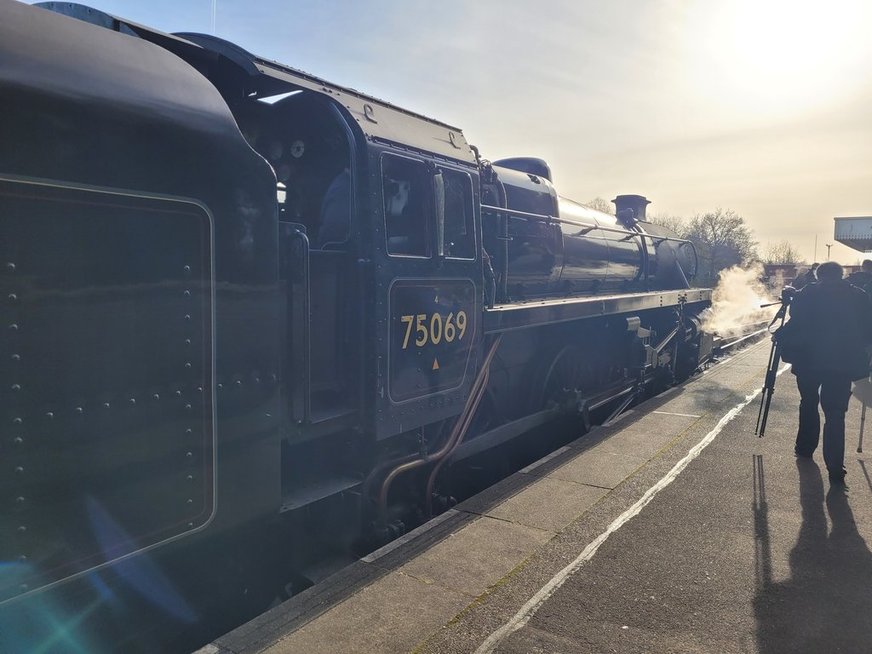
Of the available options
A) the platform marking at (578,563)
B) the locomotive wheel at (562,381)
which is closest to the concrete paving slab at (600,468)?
the platform marking at (578,563)

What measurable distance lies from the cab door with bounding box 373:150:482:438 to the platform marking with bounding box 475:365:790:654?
1265mm

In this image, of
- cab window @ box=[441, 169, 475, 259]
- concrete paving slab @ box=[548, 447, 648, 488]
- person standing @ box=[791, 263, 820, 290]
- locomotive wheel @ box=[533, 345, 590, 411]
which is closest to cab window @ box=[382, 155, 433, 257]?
cab window @ box=[441, 169, 475, 259]

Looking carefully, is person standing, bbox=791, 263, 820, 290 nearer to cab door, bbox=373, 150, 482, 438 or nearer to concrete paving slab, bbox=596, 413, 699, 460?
concrete paving slab, bbox=596, 413, 699, 460

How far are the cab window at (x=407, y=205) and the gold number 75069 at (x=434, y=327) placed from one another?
411mm

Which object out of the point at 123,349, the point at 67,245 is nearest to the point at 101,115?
the point at 67,245

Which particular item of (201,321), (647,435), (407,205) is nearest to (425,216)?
(407,205)

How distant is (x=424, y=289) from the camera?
4090 millimetres

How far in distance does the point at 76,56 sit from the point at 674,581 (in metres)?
3.78

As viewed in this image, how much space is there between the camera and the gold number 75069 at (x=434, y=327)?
3988mm

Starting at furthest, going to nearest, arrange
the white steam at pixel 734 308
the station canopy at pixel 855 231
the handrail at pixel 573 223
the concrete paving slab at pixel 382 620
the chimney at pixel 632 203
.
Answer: the station canopy at pixel 855 231 → the white steam at pixel 734 308 → the chimney at pixel 632 203 → the handrail at pixel 573 223 → the concrete paving slab at pixel 382 620

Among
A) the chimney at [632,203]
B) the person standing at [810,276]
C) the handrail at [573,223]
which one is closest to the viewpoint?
the handrail at [573,223]

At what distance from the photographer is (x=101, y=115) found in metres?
2.30

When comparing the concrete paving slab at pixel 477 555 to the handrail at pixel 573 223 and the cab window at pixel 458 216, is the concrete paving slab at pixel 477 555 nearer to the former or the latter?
the cab window at pixel 458 216

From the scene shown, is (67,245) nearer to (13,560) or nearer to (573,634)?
(13,560)
